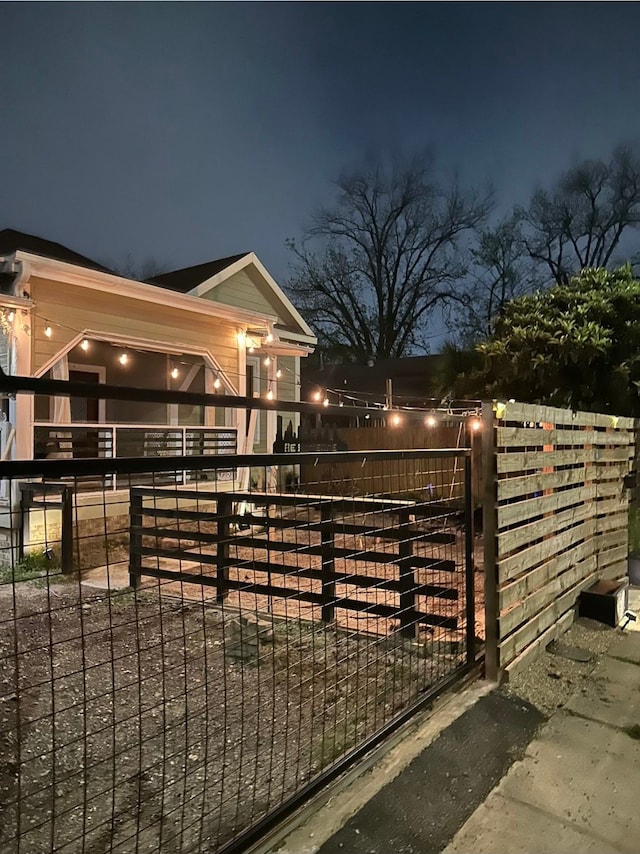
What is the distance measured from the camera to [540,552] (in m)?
3.78

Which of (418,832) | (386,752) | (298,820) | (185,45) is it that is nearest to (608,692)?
(386,752)

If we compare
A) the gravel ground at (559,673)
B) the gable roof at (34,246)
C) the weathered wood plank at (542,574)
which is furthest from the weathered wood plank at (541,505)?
the gable roof at (34,246)

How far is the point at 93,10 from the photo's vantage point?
9.35 meters

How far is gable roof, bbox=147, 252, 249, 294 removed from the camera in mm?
10734

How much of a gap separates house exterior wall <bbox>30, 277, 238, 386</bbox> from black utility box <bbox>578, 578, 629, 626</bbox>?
5.98m

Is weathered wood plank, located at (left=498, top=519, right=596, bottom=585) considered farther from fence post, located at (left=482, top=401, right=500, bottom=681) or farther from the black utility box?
the black utility box

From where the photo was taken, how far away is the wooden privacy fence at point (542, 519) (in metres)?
3.24

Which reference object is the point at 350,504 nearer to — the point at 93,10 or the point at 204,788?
the point at 204,788

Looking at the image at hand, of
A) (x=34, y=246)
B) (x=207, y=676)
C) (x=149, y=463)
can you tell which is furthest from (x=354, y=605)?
(x=34, y=246)

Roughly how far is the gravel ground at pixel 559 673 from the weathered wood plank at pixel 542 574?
43 cm

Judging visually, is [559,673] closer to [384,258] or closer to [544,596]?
[544,596]

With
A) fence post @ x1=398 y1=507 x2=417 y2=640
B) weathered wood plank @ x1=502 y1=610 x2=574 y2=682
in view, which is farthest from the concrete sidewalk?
fence post @ x1=398 y1=507 x2=417 y2=640

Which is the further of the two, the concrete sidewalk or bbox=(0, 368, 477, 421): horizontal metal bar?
the concrete sidewalk

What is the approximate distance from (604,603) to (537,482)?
138 centimetres
